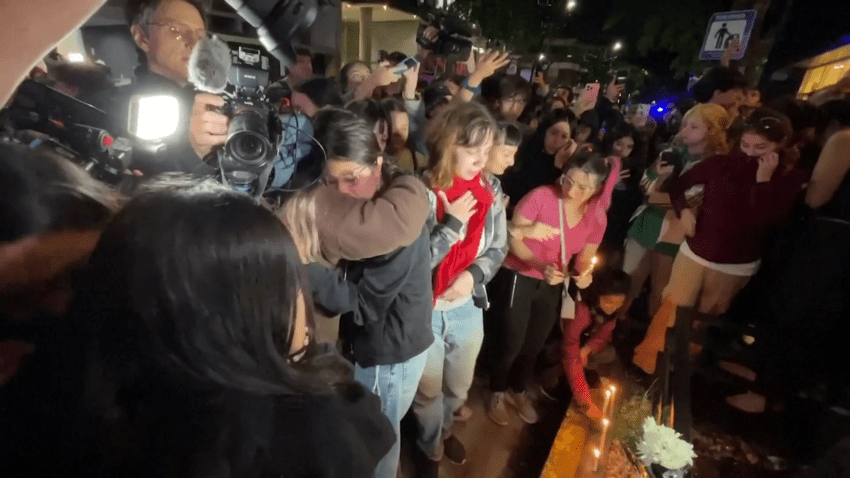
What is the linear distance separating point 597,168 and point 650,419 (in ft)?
4.24

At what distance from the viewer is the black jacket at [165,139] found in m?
1.25

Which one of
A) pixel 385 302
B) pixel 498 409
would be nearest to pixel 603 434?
pixel 498 409

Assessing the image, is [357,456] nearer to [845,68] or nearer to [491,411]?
[491,411]

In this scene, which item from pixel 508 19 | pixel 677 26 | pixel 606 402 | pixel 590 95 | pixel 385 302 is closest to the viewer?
pixel 385 302

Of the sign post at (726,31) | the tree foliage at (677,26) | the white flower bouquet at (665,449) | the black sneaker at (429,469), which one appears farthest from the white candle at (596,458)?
the tree foliage at (677,26)

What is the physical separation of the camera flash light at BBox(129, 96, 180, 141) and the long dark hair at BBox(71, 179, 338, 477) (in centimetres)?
65

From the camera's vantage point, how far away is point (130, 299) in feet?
2.20

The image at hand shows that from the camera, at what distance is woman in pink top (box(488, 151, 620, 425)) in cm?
255

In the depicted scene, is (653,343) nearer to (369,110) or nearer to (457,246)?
(457,246)

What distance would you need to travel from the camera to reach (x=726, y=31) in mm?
5926

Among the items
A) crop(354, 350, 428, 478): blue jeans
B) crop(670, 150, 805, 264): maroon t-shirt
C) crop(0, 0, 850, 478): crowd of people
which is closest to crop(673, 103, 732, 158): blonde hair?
crop(0, 0, 850, 478): crowd of people

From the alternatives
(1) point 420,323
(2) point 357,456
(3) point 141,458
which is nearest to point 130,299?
(3) point 141,458

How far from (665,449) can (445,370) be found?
42.0 inches

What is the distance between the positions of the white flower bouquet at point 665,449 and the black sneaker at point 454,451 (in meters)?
0.98
